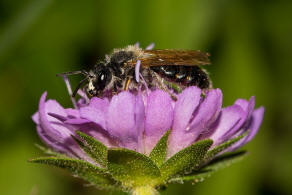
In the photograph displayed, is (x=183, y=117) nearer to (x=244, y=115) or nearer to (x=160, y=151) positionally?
(x=160, y=151)

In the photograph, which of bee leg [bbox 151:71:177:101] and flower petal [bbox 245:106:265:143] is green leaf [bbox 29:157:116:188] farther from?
flower petal [bbox 245:106:265:143]

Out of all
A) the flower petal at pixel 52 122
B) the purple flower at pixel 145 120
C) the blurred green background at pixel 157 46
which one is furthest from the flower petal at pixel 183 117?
the blurred green background at pixel 157 46

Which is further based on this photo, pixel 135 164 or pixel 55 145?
pixel 55 145

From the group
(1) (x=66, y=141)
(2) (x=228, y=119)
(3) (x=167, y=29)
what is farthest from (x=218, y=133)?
(3) (x=167, y=29)

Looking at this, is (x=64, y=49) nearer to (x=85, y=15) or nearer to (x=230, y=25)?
(x=85, y=15)

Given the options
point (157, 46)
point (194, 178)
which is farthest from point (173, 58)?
point (157, 46)

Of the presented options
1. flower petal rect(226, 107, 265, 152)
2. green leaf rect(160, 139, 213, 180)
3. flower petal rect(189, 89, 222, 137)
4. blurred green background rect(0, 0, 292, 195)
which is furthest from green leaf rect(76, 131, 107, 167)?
blurred green background rect(0, 0, 292, 195)
